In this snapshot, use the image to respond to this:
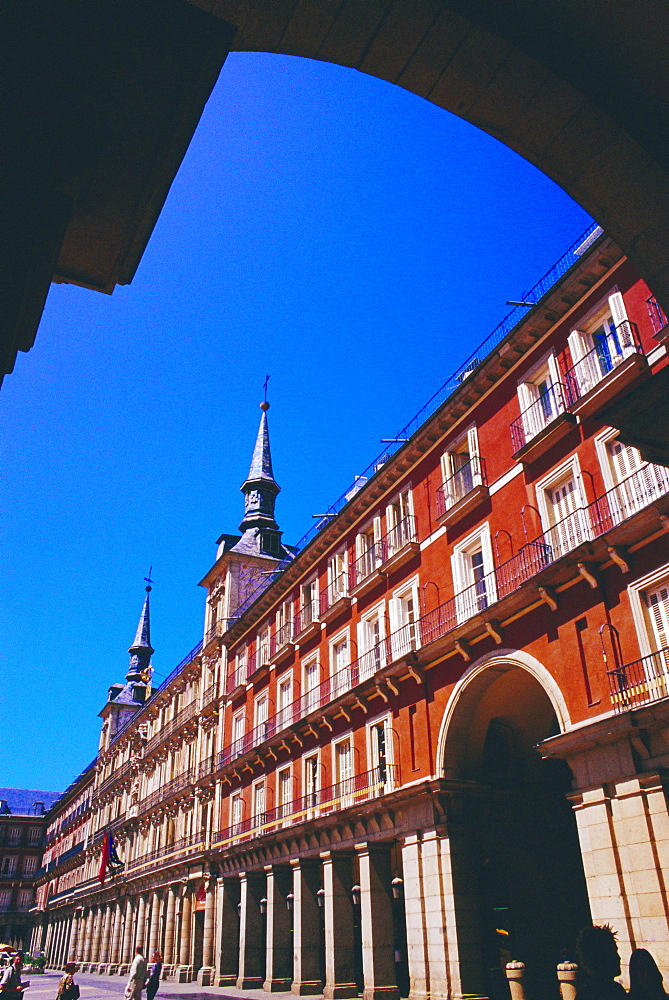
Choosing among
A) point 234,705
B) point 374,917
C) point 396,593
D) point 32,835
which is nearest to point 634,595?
point 396,593

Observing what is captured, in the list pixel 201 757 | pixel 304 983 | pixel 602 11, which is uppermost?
pixel 201 757

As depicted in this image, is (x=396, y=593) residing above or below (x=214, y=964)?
above

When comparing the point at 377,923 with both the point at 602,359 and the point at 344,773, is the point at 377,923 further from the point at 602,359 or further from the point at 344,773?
the point at 602,359

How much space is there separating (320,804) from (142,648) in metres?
63.0

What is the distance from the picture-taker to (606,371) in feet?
60.2

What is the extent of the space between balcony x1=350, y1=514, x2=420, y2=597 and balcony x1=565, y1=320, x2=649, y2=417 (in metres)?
7.71

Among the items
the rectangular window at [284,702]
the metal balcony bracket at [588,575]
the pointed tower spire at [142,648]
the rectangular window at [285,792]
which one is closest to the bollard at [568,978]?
the metal balcony bracket at [588,575]

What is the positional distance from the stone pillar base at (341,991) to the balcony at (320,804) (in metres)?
5.01

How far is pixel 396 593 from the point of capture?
25.4 meters

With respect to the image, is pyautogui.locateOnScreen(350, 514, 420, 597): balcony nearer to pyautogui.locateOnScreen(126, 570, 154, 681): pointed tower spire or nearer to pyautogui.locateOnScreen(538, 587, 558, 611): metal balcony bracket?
pyautogui.locateOnScreen(538, 587, 558, 611): metal balcony bracket

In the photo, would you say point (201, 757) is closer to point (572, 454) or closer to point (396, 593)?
point (396, 593)

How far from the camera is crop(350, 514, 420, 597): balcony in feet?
81.7

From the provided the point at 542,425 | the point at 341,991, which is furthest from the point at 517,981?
the point at 542,425

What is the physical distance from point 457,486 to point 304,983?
1803 centimetres
